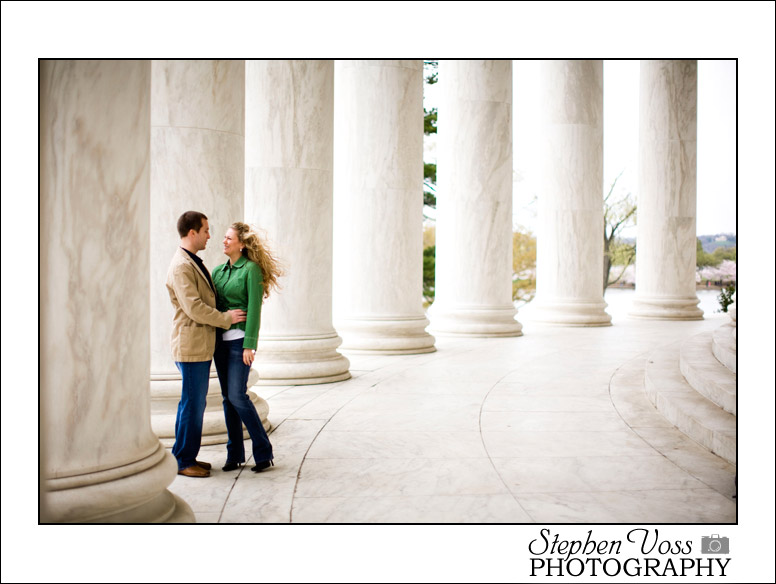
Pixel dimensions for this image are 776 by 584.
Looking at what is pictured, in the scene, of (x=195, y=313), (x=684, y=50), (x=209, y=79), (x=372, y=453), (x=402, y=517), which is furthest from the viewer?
(x=209, y=79)

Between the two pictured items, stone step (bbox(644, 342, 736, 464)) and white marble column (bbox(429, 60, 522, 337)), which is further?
white marble column (bbox(429, 60, 522, 337))

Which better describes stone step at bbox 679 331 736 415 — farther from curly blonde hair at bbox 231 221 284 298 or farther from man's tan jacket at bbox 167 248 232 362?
man's tan jacket at bbox 167 248 232 362

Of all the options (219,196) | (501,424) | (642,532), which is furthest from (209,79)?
(642,532)

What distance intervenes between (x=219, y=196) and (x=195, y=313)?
21.9 meters

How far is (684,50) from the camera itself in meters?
49.9

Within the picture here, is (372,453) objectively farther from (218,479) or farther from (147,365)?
(147,365)

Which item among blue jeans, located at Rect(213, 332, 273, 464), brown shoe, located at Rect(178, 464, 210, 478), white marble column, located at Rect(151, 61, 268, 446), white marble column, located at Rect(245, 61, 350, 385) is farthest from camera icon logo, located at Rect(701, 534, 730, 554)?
white marble column, located at Rect(245, 61, 350, 385)

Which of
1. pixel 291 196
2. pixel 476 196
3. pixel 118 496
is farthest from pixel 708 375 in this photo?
pixel 476 196

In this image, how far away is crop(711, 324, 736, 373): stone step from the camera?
87.6 m

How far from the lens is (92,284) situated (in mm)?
45938

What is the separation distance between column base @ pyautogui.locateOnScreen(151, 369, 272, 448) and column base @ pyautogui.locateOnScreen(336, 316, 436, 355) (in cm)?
6621

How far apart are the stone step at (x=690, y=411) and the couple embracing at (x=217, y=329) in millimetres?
40598

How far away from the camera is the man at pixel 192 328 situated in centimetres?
6397

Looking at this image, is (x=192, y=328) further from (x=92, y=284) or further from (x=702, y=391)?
(x=702, y=391)
